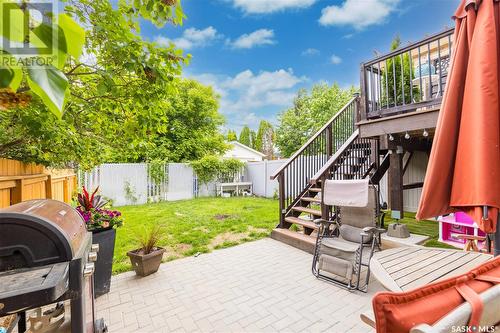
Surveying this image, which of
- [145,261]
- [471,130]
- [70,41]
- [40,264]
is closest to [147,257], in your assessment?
[145,261]

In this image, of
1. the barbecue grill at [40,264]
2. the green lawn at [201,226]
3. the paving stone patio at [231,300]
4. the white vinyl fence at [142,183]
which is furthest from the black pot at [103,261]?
the white vinyl fence at [142,183]

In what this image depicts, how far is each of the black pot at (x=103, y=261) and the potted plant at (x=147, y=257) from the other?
0.44 meters

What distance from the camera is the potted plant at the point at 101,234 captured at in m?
2.79

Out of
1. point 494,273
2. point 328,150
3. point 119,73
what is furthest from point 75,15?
point 328,150

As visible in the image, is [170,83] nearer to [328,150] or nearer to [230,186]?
[328,150]

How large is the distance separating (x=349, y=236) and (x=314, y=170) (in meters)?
2.61

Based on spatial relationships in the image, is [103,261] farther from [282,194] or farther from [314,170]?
[314,170]

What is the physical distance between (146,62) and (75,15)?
2.14 ft

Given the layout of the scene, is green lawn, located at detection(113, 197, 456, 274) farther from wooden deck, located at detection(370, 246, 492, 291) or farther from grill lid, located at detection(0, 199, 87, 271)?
grill lid, located at detection(0, 199, 87, 271)

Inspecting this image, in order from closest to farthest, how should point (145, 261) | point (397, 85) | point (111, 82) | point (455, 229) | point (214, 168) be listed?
point (111, 82) → point (145, 261) → point (455, 229) → point (397, 85) → point (214, 168)

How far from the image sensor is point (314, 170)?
20.1 ft

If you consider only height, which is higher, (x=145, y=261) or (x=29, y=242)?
(x=29, y=242)

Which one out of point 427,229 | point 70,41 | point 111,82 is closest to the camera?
point 70,41

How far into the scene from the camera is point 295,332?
7.46ft
